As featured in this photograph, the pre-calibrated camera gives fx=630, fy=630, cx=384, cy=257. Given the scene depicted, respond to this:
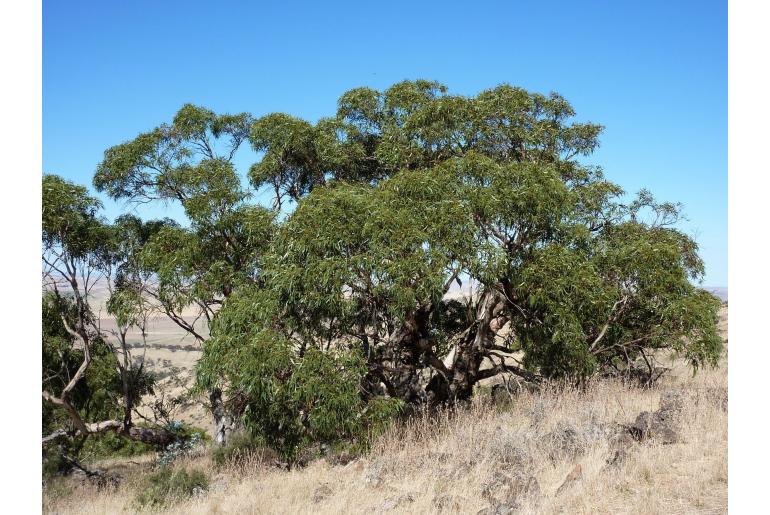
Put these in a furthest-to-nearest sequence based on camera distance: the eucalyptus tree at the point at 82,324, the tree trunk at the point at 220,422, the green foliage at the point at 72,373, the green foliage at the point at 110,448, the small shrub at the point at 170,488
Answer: the green foliage at the point at 110,448, the green foliage at the point at 72,373, the tree trunk at the point at 220,422, the eucalyptus tree at the point at 82,324, the small shrub at the point at 170,488

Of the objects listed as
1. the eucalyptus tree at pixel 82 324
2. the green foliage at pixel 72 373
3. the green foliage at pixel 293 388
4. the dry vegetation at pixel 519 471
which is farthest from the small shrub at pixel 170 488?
the green foliage at pixel 72 373

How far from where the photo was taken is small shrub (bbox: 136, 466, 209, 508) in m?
7.75

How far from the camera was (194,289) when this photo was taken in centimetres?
1221

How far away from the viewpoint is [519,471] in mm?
6547

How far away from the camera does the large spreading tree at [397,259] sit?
349 inches

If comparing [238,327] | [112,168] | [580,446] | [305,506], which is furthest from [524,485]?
[112,168]

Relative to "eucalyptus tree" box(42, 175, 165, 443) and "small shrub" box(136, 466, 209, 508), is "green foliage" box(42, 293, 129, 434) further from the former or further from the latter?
"small shrub" box(136, 466, 209, 508)

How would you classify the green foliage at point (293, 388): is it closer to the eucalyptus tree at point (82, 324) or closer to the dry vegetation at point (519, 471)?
the dry vegetation at point (519, 471)

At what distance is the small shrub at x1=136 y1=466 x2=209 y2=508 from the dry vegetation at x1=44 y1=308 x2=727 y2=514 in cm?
19

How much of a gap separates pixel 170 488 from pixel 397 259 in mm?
4170

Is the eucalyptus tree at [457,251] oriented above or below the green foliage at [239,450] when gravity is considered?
above

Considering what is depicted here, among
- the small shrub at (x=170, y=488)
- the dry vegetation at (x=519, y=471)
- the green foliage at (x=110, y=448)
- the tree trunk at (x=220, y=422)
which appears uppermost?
the dry vegetation at (x=519, y=471)

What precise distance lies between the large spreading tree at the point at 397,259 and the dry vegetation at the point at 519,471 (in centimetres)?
104
